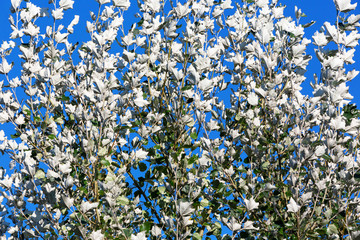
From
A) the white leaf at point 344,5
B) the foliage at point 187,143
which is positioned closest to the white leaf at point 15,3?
the foliage at point 187,143

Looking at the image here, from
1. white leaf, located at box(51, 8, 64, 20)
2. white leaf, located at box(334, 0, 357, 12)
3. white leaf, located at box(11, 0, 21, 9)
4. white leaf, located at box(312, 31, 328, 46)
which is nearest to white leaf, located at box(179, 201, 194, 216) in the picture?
white leaf, located at box(312, 31, 328, 46)

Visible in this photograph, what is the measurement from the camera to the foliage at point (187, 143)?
3.99m

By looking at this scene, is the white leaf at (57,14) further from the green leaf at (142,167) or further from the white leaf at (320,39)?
the white leaf at (320,39)

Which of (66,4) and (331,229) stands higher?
(66,4)

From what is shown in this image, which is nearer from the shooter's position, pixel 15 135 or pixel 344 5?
pixel 344 5

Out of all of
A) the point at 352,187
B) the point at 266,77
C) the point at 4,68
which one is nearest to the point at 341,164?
the point at 352,187

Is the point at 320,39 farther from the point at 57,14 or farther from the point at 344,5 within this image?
the point at 57,14

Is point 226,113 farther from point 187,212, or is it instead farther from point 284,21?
point 187,212

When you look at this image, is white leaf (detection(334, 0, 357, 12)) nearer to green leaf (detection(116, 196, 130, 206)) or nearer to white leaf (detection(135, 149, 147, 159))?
white leaf (detection(135, 149, 147, 159))

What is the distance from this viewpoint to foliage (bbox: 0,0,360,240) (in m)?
3.99

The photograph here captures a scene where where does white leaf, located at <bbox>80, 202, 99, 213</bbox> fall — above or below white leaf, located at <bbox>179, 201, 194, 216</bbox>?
above

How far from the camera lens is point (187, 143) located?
4574 millimetres

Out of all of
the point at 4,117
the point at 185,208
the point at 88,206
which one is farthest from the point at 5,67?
the point at 185,208

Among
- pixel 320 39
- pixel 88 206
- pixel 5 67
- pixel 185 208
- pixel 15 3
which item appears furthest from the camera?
pixel 15 3
